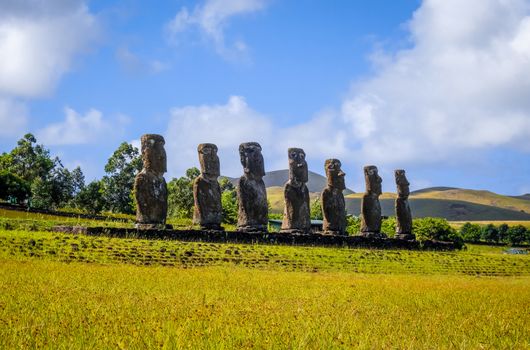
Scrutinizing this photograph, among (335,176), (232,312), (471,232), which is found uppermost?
(335,176)

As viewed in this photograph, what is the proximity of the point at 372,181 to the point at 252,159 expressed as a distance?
9.11 metres

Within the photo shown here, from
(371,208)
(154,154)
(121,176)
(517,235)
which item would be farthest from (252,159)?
(517,235)

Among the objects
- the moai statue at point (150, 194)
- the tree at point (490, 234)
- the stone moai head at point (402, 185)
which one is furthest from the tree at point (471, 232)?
the moai statue at point (150, 194)

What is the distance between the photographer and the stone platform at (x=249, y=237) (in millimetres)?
20000

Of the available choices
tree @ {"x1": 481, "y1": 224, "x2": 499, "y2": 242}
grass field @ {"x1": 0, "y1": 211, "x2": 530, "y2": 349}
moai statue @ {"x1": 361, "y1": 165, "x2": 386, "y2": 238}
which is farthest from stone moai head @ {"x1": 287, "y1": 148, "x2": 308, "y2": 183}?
tree @ {"x1": 481, "y1": 224, "x2": 499, "y2": 242}

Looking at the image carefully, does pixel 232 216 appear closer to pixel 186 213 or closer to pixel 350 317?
pixel 186 213

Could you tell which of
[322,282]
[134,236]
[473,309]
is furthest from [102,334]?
[134,236]

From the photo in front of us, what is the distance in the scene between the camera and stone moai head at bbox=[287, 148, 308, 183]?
26.8 m

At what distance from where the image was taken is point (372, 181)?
104 ft

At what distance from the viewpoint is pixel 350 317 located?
817 centimetres

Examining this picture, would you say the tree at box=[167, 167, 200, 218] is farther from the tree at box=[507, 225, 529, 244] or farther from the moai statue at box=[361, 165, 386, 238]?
the tree at box=[507, 225, 529, 244]

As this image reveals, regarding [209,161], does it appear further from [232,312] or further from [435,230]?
[435,230]

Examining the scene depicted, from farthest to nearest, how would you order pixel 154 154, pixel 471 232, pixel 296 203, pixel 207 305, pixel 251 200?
1. pixel 471 232
2. pixel 296 203
3. pixel 251 200
4. pixel 154 154
5. pixel 207 305

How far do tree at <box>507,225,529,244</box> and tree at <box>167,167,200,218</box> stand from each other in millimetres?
48892
